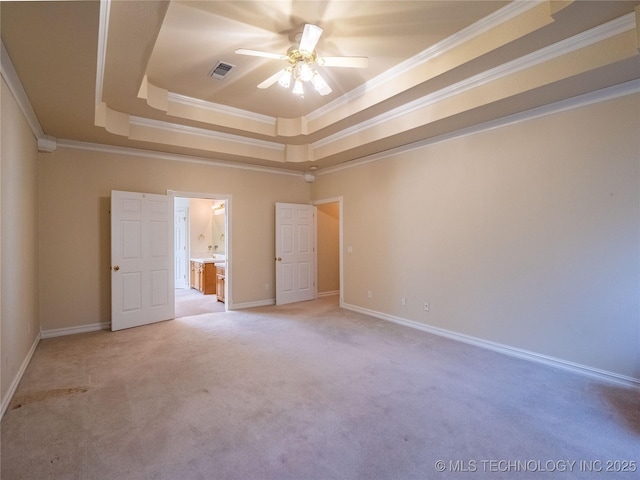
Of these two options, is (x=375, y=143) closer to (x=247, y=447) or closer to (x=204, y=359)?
(x=204, y=359)

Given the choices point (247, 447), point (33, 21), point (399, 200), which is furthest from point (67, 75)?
point (399, 200)

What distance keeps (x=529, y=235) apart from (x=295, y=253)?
13.5ft

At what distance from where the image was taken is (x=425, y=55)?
3.27 m

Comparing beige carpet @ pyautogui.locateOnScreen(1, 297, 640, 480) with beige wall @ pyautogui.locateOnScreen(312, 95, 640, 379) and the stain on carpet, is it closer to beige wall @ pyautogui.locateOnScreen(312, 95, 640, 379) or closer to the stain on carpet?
the stain on carpet

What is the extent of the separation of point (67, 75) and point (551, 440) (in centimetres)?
463

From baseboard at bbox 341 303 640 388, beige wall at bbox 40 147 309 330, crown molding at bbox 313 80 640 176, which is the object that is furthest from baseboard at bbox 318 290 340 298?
crown molding at bbox 313 80 640 176

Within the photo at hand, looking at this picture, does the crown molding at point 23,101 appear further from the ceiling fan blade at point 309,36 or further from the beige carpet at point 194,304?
the beige carpet at point 194,304

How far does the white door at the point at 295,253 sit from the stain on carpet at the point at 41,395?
3.68m

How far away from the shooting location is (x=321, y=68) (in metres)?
3.57

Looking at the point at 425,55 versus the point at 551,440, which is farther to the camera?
the point at 425,55

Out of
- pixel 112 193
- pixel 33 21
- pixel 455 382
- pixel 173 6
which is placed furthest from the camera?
pixel 112 193

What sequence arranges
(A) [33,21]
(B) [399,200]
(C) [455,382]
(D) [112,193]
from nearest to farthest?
1. (A) [33,21]
2. (C) [455,382]
3. (D) [112,193]
4. (B) [399,200]

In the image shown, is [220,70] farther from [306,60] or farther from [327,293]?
[327,293]

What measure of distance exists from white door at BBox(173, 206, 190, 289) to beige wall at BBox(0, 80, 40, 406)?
496 cm
